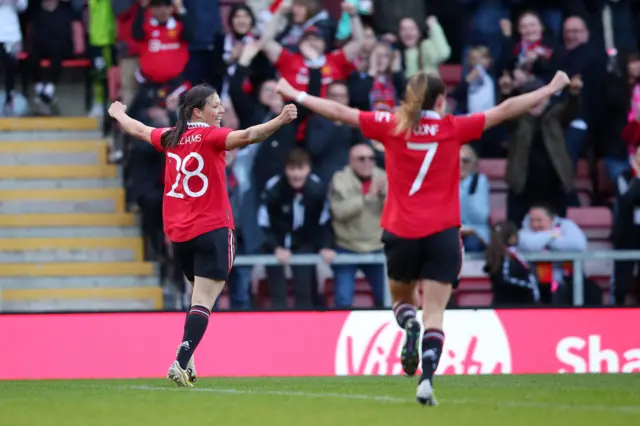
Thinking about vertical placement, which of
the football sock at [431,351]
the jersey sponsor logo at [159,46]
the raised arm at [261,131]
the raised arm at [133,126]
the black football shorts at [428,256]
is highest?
the raised arm at [261,131]

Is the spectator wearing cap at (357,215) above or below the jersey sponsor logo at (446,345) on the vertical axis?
above

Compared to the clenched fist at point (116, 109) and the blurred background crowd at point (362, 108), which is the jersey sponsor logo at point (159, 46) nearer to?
the blurred background crowd at point (362, 108)

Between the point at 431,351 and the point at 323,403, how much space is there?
0.79 meters

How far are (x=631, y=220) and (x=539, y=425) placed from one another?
329 inches

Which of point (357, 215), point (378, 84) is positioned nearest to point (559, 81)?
point (357, 215)

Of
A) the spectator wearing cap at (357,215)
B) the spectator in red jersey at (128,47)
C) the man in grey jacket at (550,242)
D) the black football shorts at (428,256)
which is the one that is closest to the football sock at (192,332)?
the black football shorts at (428,256)

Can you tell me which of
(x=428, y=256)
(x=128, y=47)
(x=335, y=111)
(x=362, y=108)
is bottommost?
(x=362, y=108)

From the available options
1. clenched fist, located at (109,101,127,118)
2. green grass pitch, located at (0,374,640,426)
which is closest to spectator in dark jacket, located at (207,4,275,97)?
clenched fist, located at (109,101,127,118)

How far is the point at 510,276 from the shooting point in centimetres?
1494

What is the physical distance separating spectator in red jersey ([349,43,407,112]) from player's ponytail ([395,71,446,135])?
6993 millimetres

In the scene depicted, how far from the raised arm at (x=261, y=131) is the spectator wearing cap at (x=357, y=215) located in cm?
509

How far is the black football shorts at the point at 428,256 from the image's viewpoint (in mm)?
9156

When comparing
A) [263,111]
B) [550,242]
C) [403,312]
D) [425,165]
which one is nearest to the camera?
[425,165]

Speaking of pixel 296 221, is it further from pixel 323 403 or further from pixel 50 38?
pixel 323 403
